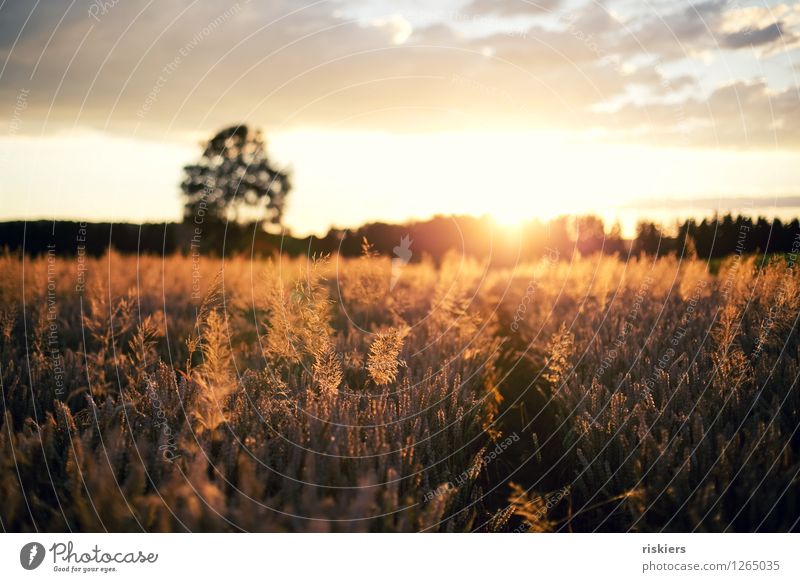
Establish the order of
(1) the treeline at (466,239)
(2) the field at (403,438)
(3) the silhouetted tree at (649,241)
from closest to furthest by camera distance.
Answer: (2) the field at (403,438), (1) the treeline at (466,239), (3) the silhouetted tree at (649,241)

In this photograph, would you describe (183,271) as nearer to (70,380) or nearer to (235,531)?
(70,380)
